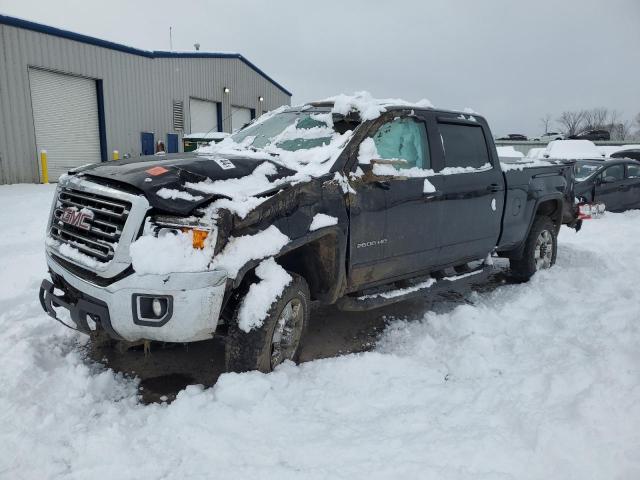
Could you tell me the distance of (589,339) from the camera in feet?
12.9

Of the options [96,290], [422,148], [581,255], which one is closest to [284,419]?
[96,290]

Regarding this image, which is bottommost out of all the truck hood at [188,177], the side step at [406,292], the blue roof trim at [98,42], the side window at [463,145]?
the side step at [406,292]

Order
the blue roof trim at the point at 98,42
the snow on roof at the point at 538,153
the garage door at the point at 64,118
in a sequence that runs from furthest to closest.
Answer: the snow on roof at the point at 538,153, the garage door at the point at 64,118, the blue roof trim at the point at 98,42

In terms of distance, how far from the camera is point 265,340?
305 centimetres

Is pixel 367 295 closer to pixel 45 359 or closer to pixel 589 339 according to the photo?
pixel 589 339

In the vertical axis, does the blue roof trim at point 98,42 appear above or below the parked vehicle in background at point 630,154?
above

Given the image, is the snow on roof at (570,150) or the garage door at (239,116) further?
the garage door at (239,116)

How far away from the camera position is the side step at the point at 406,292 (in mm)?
3816

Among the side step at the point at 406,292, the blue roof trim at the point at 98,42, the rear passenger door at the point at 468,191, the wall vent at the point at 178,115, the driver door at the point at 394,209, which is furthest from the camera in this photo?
the wall vent at the point at 178,115

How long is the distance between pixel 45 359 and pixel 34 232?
458cm

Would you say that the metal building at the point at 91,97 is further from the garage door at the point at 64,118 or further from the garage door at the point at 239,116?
the garage door at the point at 239,116

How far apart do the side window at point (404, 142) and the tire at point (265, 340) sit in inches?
53.2

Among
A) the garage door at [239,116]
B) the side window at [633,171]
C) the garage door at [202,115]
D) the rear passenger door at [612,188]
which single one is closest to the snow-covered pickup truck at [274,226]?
the rear passenger door at [612,188]

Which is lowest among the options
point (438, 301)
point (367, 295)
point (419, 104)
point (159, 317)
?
point (438, 301)
